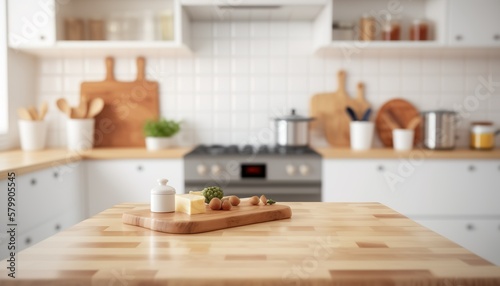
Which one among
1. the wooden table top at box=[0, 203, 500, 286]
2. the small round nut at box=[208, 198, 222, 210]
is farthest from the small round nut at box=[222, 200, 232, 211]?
the wooden table top at box=[0, 203, 500, 286]

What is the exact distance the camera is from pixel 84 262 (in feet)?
3.62

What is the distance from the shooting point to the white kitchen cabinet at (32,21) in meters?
3.29

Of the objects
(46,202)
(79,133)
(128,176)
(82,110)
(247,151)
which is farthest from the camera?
(82,110)

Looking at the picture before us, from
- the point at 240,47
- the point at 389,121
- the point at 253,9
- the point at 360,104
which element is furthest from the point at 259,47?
the point at 389,121

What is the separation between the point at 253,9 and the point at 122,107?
1.23 meters

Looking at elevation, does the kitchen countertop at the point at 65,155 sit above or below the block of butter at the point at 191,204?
above

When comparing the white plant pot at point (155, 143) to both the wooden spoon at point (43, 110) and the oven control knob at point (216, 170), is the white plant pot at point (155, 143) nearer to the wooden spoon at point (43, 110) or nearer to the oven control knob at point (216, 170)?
the oven control knob at point (216, 170)

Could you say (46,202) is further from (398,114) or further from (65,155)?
(398,114)

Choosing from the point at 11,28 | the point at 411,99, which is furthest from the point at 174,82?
the point at 411,99

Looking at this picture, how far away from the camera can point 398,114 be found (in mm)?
3779

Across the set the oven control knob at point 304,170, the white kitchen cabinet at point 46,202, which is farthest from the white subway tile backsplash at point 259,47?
the white kitchen cabinet at point 46,202

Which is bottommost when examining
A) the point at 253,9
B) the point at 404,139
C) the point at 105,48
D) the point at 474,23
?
the point at 404,139

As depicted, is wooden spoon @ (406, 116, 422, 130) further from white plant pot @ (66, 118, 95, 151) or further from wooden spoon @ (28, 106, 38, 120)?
wooden spoon @ (28, 106, 38, 120)

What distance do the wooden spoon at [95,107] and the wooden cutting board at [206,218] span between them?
7.59 feet
